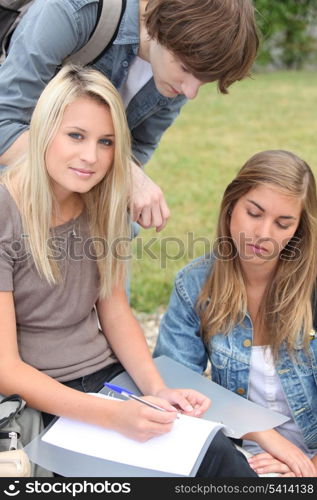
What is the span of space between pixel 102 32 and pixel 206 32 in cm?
38

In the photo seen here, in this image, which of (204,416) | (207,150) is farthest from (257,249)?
(207,150)

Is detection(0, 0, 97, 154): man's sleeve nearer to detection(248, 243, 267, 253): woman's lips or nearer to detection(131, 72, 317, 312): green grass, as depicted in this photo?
detection(248, 243, 267, 253): woman's lips

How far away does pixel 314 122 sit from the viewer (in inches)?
353

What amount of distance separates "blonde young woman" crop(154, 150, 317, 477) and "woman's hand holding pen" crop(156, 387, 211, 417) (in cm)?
38

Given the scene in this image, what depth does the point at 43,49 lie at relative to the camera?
2.33 m

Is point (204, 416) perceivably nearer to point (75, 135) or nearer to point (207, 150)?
point (75, 135)

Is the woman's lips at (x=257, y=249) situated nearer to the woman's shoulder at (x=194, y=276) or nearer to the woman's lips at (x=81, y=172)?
the woman's shoulder at (x=194, y=276)

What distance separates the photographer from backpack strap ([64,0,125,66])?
2.39 metres

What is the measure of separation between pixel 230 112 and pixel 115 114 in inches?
298

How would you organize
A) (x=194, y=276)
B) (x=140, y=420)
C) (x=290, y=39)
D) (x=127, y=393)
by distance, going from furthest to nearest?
(x=290, y=39) < (x=194, y=276) < (x=127, y=393) < (x=140, y=420)

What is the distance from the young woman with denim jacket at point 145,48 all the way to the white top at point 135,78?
0.28 feet

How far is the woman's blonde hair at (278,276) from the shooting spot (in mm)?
2578

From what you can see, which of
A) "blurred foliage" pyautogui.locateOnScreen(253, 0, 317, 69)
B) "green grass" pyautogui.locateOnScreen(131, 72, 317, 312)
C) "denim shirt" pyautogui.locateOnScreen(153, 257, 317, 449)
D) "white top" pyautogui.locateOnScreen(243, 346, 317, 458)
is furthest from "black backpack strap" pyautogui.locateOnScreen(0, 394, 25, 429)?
"blurred foliage" pyautogui.locateOnScreen(253, 0, 317, 69)
